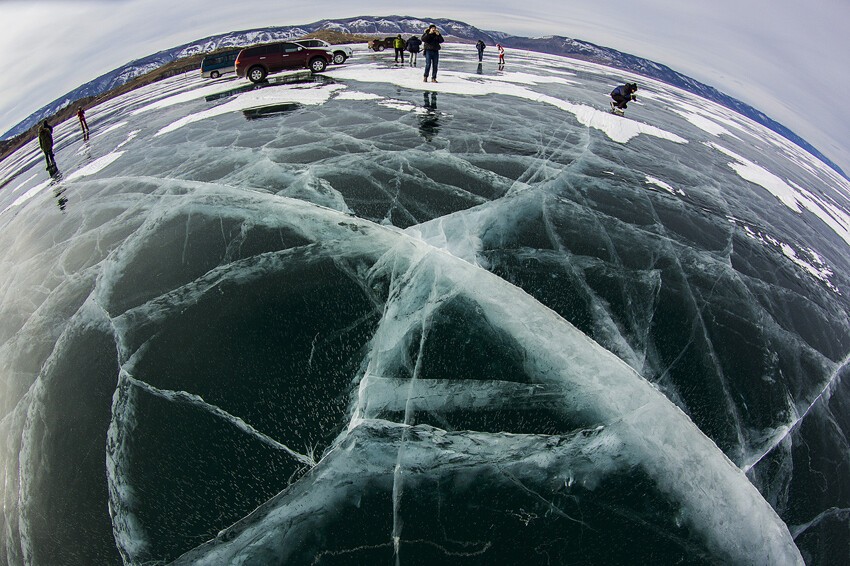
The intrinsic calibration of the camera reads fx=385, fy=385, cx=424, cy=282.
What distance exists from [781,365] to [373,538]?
294 cm

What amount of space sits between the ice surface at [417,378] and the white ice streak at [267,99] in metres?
4.41

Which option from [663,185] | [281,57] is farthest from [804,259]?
[281,57]

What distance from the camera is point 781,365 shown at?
268cm

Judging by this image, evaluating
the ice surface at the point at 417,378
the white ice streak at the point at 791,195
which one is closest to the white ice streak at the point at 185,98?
the ice surface at the point at 417,378

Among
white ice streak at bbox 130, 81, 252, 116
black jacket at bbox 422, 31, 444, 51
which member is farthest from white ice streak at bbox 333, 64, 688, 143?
white ice streak at bbox 130, 81, 252, 116

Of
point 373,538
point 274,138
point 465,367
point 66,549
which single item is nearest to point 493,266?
point 465,367

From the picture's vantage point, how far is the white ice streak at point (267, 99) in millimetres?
7805

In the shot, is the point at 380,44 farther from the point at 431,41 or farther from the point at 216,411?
the point at 216,411

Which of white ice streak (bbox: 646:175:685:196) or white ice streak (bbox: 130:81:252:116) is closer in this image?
white ice streak (bbox: 646:175:685:196)

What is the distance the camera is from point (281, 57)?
15.0m

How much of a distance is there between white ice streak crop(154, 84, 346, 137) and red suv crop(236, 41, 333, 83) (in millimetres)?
5540

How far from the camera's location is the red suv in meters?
14.9

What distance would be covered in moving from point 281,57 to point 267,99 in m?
8.05

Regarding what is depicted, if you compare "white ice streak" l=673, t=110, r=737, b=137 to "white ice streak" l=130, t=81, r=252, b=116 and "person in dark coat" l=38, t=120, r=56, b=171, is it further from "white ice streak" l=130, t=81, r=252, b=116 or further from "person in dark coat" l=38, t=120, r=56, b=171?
"person in dark coat" l=38, t=120, r=56, b=171
